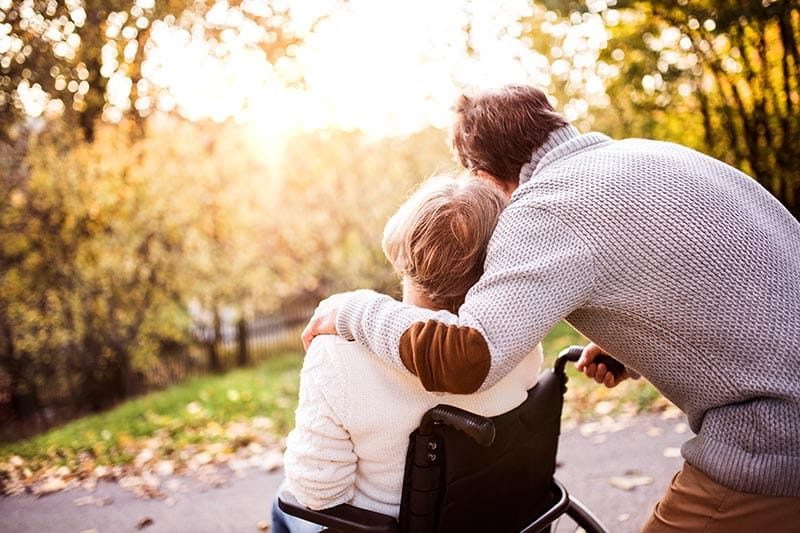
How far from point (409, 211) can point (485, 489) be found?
77 centimetres

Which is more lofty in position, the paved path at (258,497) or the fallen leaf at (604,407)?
the paved path at (258,497)

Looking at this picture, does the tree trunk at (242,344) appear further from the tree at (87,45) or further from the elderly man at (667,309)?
the elderly man at (667,309)

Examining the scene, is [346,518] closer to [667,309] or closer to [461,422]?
[461,422]

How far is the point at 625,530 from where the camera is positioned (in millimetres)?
3207

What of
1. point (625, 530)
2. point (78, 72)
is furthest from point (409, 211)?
point (78, 72)

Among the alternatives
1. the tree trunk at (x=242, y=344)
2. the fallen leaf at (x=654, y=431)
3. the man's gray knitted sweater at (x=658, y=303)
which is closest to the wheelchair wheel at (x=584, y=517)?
the man's gray knitted sweater at (x=658, y=303)

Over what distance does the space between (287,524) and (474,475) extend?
684 millimetres

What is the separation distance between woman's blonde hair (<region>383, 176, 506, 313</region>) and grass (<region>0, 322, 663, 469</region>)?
3.70 m

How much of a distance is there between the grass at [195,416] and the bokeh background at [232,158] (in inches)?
1.6

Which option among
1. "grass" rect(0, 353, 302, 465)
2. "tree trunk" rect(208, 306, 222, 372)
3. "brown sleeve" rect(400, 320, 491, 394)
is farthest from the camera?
"tree trunk" rect(208, 306, 222, 372)

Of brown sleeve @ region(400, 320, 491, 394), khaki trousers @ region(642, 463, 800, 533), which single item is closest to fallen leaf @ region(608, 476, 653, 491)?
khaki trousers @ region(642, 463, 800, 533)

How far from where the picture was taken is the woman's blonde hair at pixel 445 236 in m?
1.82

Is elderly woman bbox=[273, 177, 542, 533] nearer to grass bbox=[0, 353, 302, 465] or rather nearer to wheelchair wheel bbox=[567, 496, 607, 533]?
wheelchair wheel bbox=[567, 496, 607, 533]

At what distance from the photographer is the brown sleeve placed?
5.15ft
